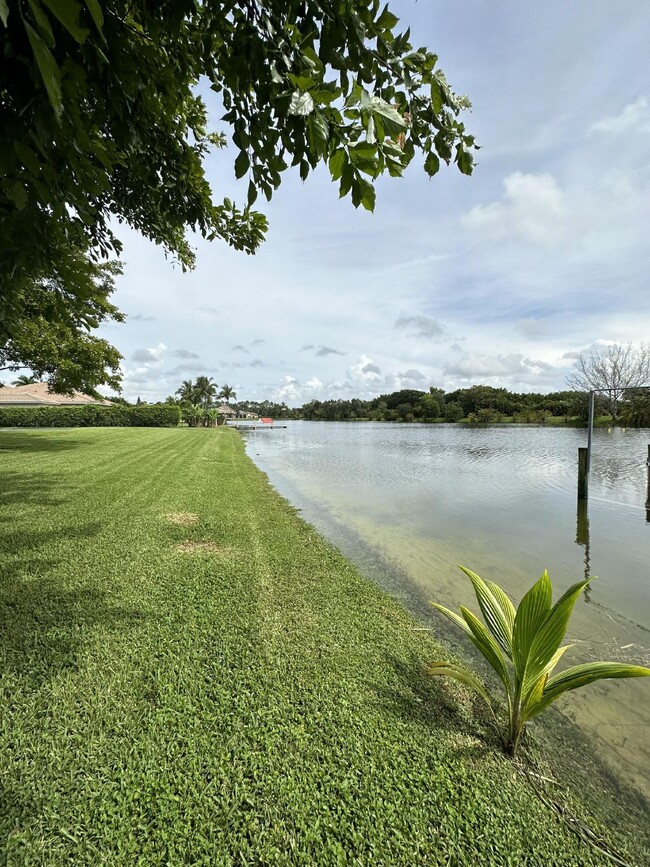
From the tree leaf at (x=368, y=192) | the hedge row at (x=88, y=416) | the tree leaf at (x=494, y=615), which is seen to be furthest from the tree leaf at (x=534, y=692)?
the hedge row at (x=88, y=416)

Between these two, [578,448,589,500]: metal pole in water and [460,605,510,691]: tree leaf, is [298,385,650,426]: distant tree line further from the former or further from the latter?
[460,605,510,691]: tree leaf

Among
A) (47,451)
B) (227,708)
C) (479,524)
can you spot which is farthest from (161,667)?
(47,451)

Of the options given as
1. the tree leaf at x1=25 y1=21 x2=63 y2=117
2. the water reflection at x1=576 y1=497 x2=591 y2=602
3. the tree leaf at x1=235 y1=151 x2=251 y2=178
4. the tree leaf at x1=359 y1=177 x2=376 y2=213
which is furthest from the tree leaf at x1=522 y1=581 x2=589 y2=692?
the water reflection at x1=576 y1=497 x2=591 y2=602

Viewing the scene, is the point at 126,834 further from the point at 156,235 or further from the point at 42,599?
the point at 156,235

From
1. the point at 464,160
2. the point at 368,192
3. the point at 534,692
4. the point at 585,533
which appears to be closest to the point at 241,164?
the point at 368,192

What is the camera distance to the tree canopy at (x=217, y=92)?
1329 millimetres

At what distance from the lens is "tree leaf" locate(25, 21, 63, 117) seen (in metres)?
0.90

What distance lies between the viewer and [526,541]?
6.98 metres

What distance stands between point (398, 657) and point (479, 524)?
5.77 metres

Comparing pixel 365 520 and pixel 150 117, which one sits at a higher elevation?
pixel 150 117

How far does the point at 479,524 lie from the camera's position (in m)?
8.05

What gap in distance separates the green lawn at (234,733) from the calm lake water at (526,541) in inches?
42.2

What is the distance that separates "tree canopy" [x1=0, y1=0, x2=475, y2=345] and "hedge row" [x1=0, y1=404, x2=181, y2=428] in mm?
45716

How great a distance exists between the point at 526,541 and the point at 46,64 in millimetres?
8179
